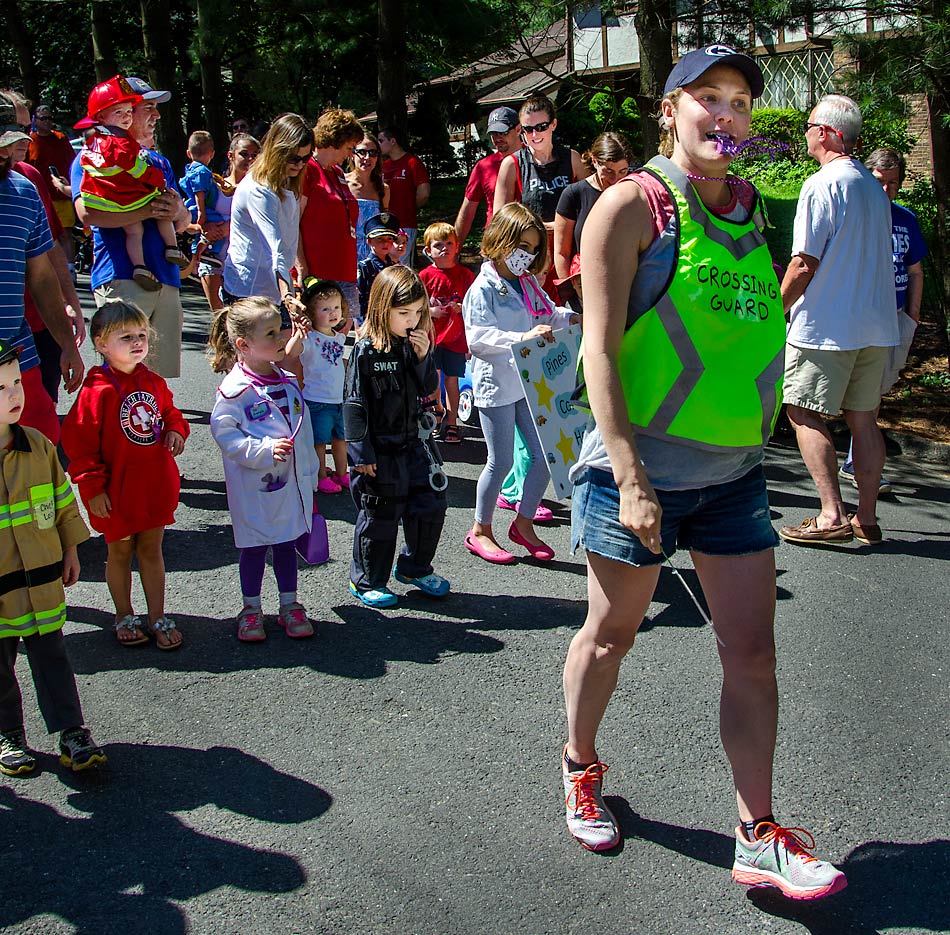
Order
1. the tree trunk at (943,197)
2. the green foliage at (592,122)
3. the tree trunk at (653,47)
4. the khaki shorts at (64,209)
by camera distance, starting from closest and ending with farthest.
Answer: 1. the khaki shorts at (64,209)
2. the tree trunk at (943,197)
3. the tree trunk at (653,47)
4. the green foliage at (592,122)

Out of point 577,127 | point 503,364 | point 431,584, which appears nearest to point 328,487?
point 503,364

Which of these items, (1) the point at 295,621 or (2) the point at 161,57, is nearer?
(1) the point at 295,621

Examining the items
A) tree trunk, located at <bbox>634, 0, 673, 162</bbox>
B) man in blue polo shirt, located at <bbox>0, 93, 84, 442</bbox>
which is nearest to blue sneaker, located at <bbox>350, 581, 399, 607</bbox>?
man in blue polo shirt, located at <bbox>0, 93, 84, 442</bbox>

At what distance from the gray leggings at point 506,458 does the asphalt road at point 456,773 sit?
14.9 inches

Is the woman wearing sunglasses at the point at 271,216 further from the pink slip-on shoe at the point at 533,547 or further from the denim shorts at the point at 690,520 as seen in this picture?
the denim shorts at the point at 690,520

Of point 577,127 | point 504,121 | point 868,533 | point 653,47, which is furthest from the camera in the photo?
point 577,127

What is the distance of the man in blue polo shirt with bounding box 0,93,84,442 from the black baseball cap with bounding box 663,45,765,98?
8.13ft

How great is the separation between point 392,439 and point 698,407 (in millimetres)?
2247

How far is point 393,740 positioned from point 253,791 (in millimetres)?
544

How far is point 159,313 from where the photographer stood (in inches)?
252

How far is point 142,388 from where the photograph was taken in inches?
177

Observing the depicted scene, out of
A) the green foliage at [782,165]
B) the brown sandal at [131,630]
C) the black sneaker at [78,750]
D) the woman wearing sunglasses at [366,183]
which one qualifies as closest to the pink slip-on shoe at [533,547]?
the brown sandal at [131,630]

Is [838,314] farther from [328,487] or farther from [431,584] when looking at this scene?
[328,487]

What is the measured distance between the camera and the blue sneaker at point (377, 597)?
5070 mm
